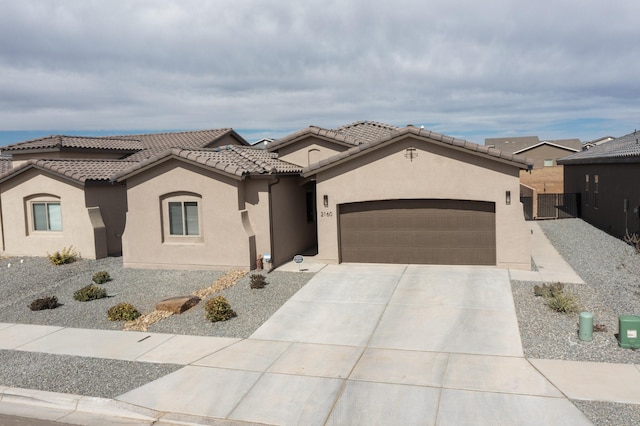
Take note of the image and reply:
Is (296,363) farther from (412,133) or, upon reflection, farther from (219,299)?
(412,133)

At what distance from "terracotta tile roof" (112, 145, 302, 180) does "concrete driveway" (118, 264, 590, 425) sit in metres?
4.97

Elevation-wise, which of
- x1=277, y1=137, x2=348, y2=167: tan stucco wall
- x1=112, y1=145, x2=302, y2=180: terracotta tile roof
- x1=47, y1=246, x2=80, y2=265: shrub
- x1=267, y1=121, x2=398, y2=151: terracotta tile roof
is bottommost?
x1=47, y1=246, x2=80, y2=265: shrub

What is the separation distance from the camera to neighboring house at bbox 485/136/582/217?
40.2 m

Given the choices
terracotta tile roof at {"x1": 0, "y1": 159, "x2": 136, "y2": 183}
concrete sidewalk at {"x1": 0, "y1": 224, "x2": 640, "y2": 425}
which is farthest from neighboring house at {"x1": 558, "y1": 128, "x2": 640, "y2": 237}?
terracotta tile roof at {"x1": 0, "y1": 159, "x2": 136, "y2": 183}

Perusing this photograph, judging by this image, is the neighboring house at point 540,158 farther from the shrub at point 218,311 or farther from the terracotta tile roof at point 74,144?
the terracotta tile roof at point 74,144

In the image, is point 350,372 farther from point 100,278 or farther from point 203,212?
point 100,278

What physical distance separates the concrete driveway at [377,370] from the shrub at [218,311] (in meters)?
1.05

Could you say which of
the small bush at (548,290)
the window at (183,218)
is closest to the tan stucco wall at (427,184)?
the small bush at (548,290)

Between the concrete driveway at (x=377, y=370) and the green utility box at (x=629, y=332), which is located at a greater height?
the green utility box at (x=629, y=332)

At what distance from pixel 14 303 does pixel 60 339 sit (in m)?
4.21

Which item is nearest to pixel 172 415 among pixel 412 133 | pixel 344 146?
pixel 412 133

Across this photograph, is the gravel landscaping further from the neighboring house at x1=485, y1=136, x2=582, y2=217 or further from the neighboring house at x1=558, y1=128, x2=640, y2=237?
the neighboring house at x1=558, y1=128, x2=640, y2=237

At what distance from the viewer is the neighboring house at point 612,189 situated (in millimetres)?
20516

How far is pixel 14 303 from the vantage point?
14.9 metres
